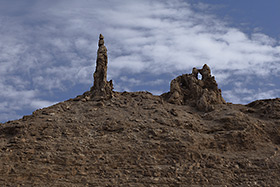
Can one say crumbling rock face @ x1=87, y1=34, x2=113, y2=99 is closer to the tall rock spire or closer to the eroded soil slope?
the tall rock spire

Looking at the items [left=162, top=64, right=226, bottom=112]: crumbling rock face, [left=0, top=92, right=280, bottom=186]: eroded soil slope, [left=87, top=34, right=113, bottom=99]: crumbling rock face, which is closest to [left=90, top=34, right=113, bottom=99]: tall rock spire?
[left=87, top=34, right=113, bottom=99]: crumbling rock face

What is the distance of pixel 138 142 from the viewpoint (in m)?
23.3

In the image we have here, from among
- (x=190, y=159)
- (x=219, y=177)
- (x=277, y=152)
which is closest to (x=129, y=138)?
(x=190, y=159)

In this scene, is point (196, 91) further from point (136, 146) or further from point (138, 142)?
point (136, 146)

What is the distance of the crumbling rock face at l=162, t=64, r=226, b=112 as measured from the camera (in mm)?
28589

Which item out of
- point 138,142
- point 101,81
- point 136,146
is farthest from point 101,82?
point 136,146

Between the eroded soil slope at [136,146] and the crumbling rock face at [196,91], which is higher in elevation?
the crumbling rock face at [196,91]

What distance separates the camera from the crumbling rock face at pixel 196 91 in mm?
28589

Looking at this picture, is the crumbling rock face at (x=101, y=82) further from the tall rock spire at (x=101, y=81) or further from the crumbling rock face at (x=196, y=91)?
the crumbling rock face at (x=196, y=91)

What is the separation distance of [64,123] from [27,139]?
2435mm

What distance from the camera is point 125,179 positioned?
21344 millimetres

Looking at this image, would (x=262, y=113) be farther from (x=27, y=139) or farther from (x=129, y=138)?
(x=27, y=139)

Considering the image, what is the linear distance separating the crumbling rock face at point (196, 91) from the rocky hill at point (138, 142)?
0.12m

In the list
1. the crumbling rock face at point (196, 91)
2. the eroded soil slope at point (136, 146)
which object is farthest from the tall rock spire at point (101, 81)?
the crumbling rock face at point (196, 91)
